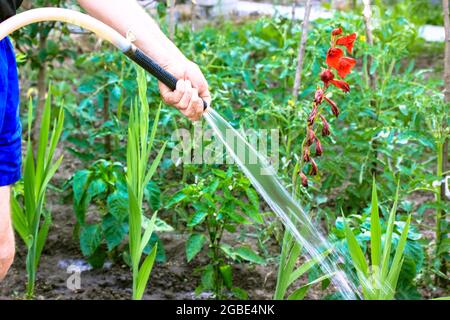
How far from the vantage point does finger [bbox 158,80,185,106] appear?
88.2 inches

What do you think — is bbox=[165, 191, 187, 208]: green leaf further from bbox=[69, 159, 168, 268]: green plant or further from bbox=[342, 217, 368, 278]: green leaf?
bbox=[342, 217, 368, 278]: green leaf

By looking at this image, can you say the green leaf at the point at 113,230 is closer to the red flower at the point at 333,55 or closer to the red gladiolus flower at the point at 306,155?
the red gladiolus flower at the point at 306,155

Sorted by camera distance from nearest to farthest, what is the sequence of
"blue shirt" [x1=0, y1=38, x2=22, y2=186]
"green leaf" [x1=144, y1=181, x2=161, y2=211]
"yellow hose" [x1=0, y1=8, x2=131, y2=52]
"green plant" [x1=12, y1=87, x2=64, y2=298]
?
"yellow hose" [x1=0, y1=8, x2=131, y2=52]
"blue shirt" [x1=0, y1=38, x2=22, y2=186]
"green plant" [x1=12, y1=87, x2=64, y2=298]
"green leaf" [x1=144, y1=181, x2=161, y2=211]

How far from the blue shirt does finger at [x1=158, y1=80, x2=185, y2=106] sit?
0.37 m

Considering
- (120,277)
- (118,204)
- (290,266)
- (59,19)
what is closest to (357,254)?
(290,266)

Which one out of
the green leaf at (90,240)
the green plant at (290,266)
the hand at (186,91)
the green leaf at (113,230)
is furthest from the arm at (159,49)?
the green leaf at (90,240)

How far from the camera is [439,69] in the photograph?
16.4 ft

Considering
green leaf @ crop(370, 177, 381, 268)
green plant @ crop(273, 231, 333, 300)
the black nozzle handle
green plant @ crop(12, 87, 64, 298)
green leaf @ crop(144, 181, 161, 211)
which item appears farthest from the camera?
green leaf @ crop(144, 181, 161, 211)

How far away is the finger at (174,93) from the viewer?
224cm

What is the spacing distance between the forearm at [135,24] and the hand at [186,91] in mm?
28

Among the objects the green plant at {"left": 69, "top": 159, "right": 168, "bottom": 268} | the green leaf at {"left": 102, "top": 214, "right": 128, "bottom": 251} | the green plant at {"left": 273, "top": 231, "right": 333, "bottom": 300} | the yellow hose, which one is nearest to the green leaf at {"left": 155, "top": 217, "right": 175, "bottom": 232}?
the green plant at {"left": 69, "top": 159, "right": 168, "bottom": 268}

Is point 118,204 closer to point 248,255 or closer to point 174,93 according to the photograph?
point 248,255

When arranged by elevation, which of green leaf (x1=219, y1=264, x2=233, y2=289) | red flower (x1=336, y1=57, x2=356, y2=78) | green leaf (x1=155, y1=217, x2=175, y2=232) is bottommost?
green leaf (x1=219, y1=264, x2=233, y2=289)
